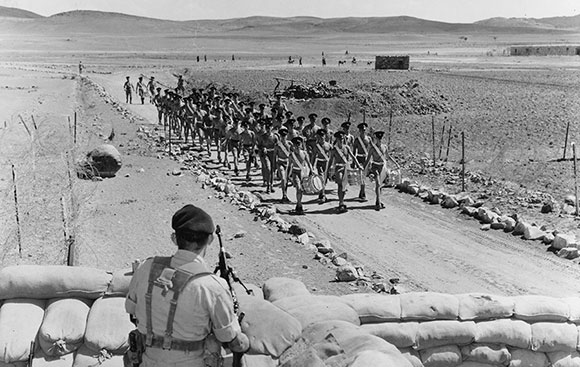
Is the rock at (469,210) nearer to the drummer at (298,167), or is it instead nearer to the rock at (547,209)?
the rock at (547,209)

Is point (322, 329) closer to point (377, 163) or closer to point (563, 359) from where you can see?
point (563, 359)

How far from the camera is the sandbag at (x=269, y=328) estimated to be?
5.46 meters

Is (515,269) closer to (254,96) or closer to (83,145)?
(83,145)

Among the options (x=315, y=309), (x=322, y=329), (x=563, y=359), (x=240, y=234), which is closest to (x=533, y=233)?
(x=240, y=234)

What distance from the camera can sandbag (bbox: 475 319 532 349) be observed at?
21.4 ft

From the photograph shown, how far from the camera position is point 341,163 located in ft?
51.1

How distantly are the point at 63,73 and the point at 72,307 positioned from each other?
53921 mm

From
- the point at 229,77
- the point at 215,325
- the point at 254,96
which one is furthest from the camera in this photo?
the point at 229,77

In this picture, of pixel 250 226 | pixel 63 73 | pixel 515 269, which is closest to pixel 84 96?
pixel 63 73

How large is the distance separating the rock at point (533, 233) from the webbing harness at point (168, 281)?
1036 centimetres

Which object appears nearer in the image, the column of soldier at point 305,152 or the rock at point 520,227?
the rock at point 520,227

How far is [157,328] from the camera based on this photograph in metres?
4.34

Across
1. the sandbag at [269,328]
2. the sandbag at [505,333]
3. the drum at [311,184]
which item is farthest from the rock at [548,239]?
the sandbag at [269,328]

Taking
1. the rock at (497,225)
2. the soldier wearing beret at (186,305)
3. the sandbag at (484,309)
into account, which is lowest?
the rock at (497,225)
